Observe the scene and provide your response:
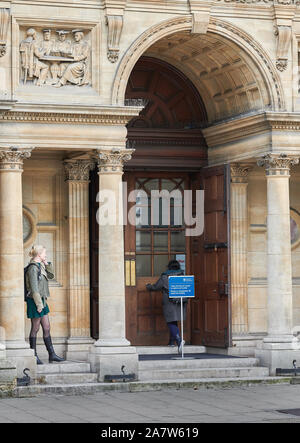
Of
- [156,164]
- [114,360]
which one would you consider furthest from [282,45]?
[114,360]

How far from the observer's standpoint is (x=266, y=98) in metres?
21.4

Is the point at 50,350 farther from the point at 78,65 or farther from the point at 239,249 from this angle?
the point at 78,65

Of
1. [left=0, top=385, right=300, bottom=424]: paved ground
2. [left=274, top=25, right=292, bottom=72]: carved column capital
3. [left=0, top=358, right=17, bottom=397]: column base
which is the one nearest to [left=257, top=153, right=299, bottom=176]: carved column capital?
[left=274, top=25, right=292, bottom=72]: carved column capital

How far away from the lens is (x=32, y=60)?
785 inches

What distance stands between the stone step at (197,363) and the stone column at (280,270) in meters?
0.39

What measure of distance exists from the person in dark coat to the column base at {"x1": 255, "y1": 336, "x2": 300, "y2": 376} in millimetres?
1779

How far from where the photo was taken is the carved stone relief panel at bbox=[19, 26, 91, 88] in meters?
19.9

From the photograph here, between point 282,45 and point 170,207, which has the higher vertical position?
point 282,45

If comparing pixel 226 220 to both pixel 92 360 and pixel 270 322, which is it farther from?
pixel 92 360

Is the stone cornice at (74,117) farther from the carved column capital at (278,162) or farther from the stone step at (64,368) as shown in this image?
the stone step at (64,368)

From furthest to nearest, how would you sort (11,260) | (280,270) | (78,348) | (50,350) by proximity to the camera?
(78,348) < (280,270) < (50,350) < (11,260)

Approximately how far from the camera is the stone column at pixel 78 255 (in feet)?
70.7

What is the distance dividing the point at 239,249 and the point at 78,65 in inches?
195

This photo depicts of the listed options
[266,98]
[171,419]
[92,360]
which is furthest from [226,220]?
[171,419]
